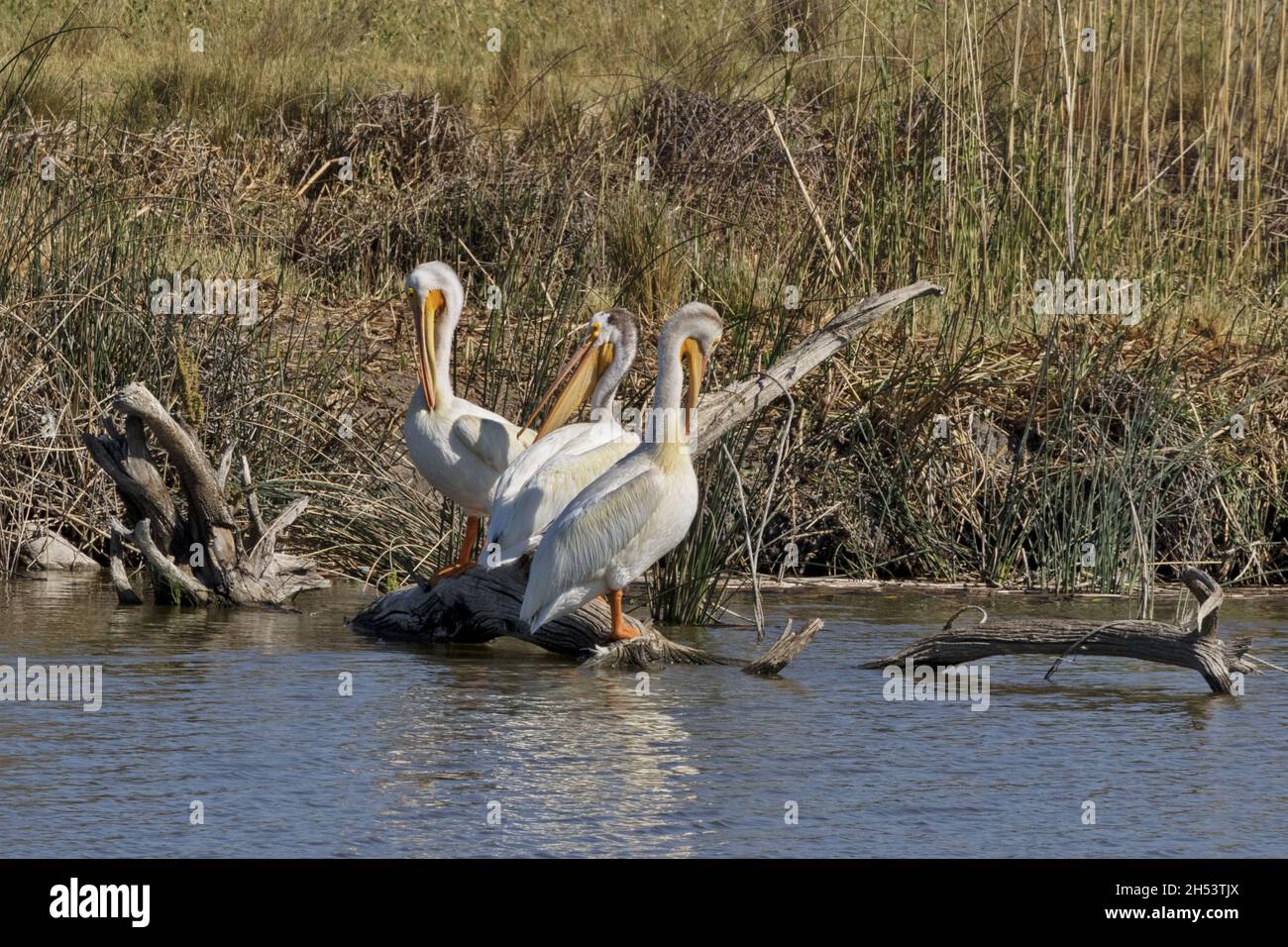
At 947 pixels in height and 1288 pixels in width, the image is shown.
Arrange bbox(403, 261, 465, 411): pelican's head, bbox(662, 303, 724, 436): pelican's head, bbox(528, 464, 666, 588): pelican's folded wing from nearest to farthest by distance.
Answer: bbox(528, 464, 666, 588): pelican's folded wing
bbox(662, 303, 724, 436): pelican's head
bbox(403, 261, 465, 411): pelican's head

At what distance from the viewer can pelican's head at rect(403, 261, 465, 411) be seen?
8.20 meters

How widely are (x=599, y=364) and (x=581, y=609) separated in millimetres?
1151

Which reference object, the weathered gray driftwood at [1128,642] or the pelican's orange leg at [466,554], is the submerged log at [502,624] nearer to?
the pelican's orange leg at [466,554]

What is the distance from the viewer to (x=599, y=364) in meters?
8.25

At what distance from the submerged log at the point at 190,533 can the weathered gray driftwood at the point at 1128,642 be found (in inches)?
121

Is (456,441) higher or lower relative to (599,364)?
lower

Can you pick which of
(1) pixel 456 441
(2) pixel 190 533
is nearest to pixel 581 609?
(1) pixel 456 441

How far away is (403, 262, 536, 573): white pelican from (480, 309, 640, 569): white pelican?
0.20 meters

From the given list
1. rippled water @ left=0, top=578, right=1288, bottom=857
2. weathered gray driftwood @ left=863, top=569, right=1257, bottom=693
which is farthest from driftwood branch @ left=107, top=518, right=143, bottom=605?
weathered gray driftwood @ left=863, top=569, right=1257, bottom=693

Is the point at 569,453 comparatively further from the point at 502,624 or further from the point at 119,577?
the point at 119,577

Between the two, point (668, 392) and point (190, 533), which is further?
point (190, 533)

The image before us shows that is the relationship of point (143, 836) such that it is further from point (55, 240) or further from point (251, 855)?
point (55, 240)

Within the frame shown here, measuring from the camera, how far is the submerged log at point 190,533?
833cm

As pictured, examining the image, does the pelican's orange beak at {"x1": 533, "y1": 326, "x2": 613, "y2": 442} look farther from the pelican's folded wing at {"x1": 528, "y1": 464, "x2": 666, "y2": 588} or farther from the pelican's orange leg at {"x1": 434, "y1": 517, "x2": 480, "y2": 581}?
the pelican's folded wing at {"x1": 528, "y1": 464, "x2": 666, "y2": 588}
